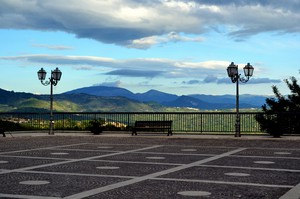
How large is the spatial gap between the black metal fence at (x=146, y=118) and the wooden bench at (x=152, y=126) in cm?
89

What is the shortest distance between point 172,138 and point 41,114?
9.88 metres

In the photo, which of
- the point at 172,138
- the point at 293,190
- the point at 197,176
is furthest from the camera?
the point at 172,138

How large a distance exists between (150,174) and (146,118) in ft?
62.9

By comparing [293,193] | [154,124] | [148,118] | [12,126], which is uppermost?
[148,118]

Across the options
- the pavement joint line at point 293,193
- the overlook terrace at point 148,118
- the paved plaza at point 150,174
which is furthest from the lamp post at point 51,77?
the pavement joint line at point 293,193

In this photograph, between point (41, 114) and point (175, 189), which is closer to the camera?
point (175, 189)

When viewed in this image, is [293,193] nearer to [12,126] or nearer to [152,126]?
[152,126]

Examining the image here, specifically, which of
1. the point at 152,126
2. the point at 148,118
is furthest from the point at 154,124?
the point at 148,118

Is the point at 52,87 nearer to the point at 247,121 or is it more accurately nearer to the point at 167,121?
the point at 167,121

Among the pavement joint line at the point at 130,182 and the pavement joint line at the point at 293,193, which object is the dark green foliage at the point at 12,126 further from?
the pavement joint line at the point at 293,193

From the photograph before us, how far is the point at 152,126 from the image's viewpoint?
29.5m

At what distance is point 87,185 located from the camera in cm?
1010

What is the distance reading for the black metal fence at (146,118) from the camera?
29016 millimetres

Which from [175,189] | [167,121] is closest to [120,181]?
[175,189]
